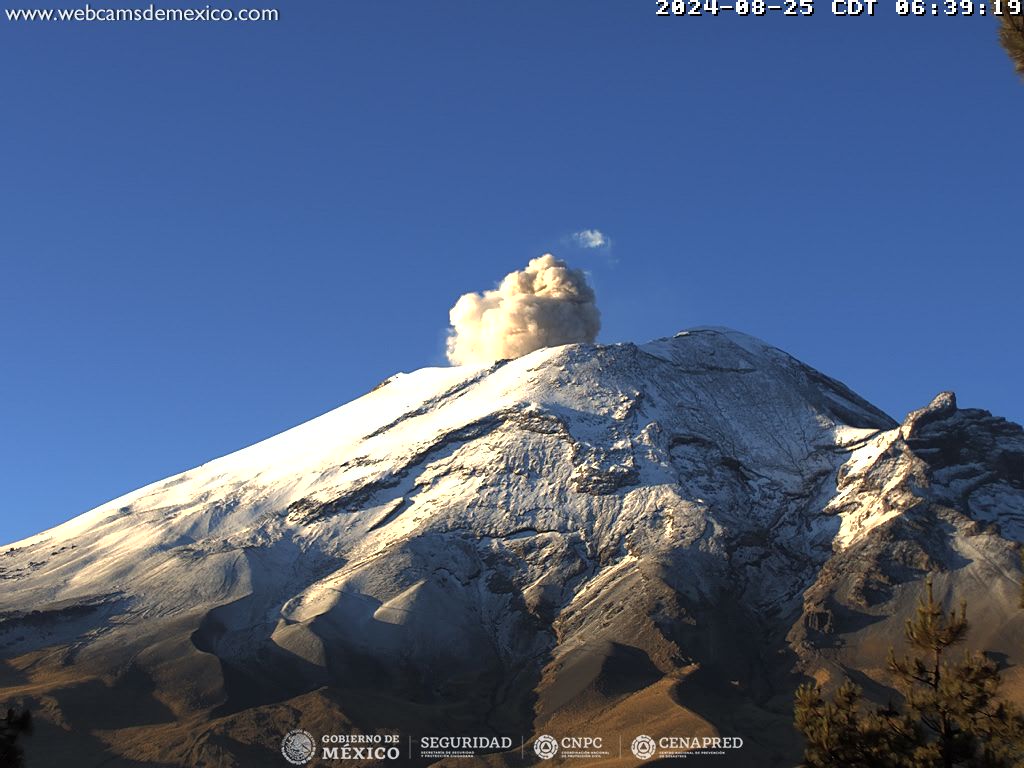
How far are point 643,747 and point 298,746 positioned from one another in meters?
36.5

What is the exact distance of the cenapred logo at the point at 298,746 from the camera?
12656 cm

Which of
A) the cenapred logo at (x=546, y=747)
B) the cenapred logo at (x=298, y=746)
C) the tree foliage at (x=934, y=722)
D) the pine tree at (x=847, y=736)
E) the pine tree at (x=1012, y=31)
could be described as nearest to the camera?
the pine tree at (x=1012, y=31)

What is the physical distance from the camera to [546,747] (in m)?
131

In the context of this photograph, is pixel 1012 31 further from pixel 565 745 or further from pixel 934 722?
pixel 565 745

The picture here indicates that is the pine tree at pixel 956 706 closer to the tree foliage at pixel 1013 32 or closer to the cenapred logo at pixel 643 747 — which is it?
the tree foliage at pixel 1013 32

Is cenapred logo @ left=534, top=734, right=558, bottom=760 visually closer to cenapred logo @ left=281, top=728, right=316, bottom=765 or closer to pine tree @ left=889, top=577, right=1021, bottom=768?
cenapred logo @ left=281, top=728, right=316, bottom=765

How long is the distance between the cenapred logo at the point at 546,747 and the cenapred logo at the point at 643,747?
9.40 m

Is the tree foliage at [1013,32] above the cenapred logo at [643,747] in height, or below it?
above

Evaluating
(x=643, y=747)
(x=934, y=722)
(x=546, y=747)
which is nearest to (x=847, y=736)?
(x=934, y=722)

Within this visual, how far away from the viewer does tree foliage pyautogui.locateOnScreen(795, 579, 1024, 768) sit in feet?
108

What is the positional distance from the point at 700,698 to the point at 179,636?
66033 mm

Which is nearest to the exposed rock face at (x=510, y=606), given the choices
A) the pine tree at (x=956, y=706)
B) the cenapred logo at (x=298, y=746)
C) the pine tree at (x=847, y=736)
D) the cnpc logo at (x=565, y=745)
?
the cenapred logo at (x=298, y=746)

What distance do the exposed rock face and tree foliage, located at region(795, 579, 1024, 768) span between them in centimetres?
8904

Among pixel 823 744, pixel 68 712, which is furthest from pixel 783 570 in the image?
pixel 823 744
